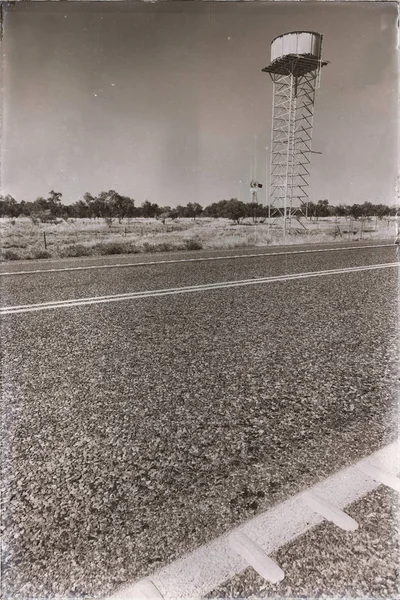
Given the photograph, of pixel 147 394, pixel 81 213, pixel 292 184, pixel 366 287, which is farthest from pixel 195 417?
pixel 81 213

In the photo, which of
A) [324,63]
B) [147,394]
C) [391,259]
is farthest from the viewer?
[324,63]

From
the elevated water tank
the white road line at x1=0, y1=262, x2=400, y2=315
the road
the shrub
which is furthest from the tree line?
the road

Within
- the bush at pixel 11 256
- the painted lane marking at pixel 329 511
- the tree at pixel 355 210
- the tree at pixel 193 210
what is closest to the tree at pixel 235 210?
the tree at pixel 193 210

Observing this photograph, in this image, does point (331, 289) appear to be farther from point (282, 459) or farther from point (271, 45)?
point (271, 45)

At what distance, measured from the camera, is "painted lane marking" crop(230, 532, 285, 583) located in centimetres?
112

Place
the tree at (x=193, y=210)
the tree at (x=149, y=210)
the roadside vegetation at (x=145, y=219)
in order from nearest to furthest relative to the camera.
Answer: the roadside vegetation at (x=145, y=219) → the tree at (x=149, y=210) → the tree at (x=193, y=210)

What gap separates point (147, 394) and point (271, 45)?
35.7 meters

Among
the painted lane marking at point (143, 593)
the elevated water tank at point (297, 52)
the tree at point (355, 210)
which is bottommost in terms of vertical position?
the painted lane marking at point (143, 593)

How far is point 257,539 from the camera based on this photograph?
49.2 inches

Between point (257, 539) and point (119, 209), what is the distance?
5196 cm

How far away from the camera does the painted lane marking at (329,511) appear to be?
1294mm

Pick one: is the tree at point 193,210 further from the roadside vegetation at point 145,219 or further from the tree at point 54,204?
the tree at point 54,204

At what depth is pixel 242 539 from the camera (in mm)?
1247

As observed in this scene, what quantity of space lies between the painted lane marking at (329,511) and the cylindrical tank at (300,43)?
34864 millimetres
